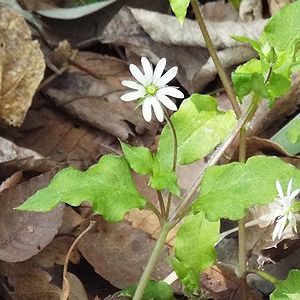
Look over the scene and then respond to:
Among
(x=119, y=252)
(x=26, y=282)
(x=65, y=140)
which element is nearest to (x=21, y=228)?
(x=26, y=282)

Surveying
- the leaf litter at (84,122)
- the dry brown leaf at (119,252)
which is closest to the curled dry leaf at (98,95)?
the leaf litter at (84,122)

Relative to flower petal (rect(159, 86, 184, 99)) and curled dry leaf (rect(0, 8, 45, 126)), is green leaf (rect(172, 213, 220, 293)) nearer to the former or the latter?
flower petal (rect(159, 86, 184, 99))

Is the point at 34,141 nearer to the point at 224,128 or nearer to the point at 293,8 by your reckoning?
the point at 224,128

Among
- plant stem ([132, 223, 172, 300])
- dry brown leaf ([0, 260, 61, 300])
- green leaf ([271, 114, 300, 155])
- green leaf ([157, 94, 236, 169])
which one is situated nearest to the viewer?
plant stem ([132, 223, 172, 300])

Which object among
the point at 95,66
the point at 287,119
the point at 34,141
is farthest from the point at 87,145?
the point at 287,119

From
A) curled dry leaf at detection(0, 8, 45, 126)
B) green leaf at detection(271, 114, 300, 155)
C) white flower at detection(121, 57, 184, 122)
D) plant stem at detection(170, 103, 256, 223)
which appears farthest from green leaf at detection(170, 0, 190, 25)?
curled dry leaf at detection(0, 8, 45, 126)

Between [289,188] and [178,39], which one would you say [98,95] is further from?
[289,188]

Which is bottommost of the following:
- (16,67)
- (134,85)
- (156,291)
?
(156,291)
